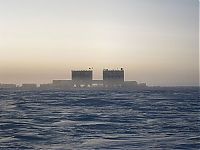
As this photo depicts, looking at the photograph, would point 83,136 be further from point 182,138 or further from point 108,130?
point 182,138

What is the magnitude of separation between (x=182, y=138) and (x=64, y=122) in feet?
24.7

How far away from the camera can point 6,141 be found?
14.1 metres

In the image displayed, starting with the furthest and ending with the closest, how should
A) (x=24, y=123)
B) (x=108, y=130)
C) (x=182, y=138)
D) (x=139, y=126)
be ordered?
(x=24, y=123)
(x=139, y=126)
(x=108, y=130)
(x=182, y=138)

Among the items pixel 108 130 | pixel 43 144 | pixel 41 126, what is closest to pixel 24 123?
pixel 41 126

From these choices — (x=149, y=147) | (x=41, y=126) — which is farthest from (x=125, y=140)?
(x=41, y=126)

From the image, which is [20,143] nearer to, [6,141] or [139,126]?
[6,141]

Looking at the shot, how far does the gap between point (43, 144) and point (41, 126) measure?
5034mm

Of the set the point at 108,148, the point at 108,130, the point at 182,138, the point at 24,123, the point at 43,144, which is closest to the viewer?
the point at 108,148

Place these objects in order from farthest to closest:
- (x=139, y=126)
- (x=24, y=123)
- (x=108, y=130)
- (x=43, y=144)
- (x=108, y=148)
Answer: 1. (x=24, y=123)
2. (x=139, y=126)
3. (x=108, y=130)
4. (x=43, y=144)
5. (x=108, y=148)

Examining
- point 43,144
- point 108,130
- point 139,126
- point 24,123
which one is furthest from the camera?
point 24,123

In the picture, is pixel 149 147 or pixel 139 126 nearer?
pixel 149 147

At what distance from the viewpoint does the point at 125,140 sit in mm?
13938

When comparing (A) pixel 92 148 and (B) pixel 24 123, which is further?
(B) pixel 24 123

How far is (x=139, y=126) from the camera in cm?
1816
